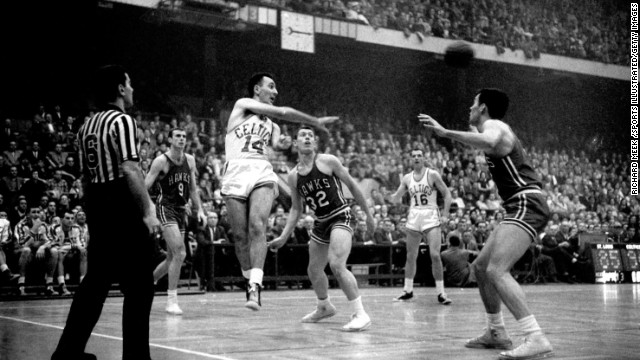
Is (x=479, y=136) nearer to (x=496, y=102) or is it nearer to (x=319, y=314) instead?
(x=496, y=102)

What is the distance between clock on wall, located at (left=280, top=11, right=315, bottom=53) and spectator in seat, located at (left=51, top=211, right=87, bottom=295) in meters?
13.4

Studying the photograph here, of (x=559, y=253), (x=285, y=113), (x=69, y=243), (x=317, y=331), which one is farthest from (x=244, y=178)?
(x=559, y=253)

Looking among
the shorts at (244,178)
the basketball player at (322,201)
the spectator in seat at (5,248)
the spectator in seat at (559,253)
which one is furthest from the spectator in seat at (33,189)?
the spectator in seat at (559,253)

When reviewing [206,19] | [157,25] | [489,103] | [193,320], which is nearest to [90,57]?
Answer: [157,25]

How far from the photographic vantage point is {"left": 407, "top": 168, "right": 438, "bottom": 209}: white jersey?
12.3 meters

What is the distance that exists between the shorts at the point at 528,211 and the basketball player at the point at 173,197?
4896mm

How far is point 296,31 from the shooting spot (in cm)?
2638

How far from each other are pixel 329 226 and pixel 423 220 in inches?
178

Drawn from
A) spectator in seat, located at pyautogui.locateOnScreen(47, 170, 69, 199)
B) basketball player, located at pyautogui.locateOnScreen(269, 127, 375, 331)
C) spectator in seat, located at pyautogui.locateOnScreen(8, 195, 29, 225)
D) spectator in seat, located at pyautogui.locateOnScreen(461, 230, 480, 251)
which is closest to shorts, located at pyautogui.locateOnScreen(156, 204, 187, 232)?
basketball player, located at pyautogui.locateOnScreen(269, 127, 375, 331)

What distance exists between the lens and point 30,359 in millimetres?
5324

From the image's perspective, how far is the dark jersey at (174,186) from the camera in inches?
388

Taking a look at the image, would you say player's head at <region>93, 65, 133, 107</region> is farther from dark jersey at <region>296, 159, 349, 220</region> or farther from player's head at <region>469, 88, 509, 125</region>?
dark jersey at <region>296, 159, 349, 220</region>

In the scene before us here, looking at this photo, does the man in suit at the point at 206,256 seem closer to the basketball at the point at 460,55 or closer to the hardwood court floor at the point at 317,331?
the hardwood court floor at the point at 317,331

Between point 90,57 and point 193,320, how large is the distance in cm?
2036
